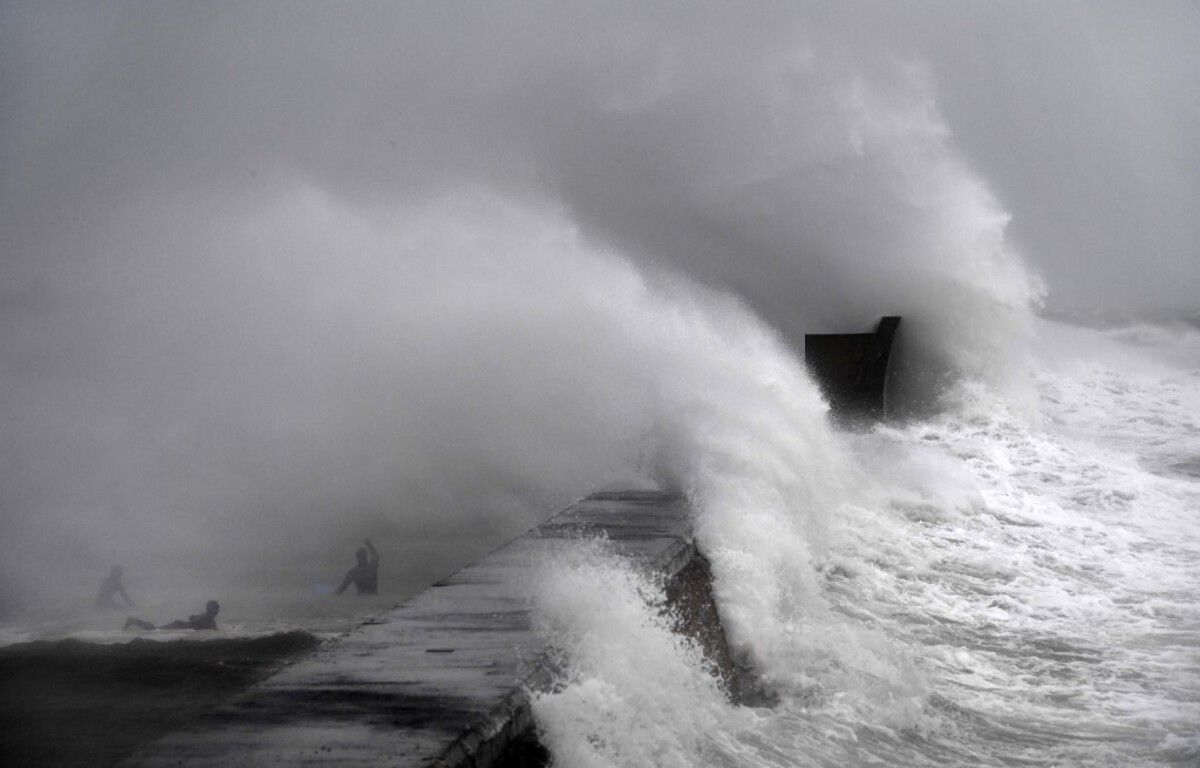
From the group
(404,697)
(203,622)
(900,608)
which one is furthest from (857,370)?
(404,697)

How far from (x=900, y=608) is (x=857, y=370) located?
9163 millimetres

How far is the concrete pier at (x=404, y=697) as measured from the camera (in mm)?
2547

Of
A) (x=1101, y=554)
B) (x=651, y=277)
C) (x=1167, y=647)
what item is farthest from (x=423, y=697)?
(x=651, y=277)

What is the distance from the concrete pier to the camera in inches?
100

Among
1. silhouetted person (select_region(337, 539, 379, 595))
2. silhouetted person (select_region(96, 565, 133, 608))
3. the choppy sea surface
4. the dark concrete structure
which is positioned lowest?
silhouetted person (select_region(96, 565, 133, 608))

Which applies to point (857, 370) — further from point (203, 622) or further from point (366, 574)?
point (203, 622)

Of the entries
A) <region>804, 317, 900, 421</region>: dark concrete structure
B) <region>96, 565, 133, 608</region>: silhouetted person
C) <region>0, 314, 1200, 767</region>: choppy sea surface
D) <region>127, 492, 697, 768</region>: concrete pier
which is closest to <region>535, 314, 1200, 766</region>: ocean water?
<region>0, 314, 1200, 767</region>: choppy sea surface

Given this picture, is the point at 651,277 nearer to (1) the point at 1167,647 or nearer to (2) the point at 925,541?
(2) the point at 925,541

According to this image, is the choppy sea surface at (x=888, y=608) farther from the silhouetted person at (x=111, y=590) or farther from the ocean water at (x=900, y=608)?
the silhouetted person at (x=111, y=590)

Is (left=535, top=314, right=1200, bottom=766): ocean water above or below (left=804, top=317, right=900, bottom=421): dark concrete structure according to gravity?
below

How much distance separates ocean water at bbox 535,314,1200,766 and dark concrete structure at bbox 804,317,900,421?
309 cm

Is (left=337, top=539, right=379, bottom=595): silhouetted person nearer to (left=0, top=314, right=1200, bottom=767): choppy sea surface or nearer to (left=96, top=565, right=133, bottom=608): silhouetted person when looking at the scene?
(left=0, top=314, right=1200, bottom=767): choppy sea surface

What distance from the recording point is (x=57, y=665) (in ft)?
28.8

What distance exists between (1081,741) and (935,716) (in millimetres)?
557
